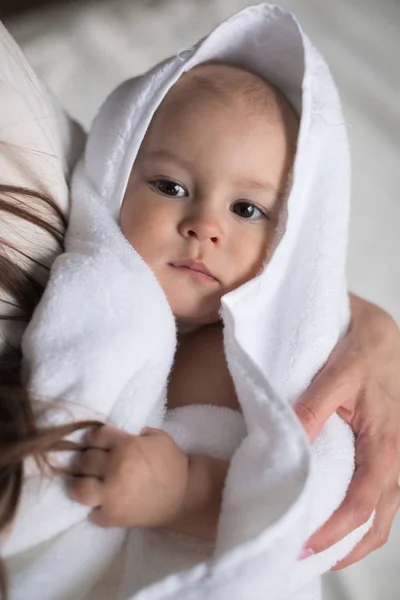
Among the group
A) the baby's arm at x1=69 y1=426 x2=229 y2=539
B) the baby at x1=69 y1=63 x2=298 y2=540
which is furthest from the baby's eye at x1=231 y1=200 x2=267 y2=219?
the baby's arm at x1=69 y1=426 x2=229 y2=539

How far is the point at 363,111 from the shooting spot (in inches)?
48.3

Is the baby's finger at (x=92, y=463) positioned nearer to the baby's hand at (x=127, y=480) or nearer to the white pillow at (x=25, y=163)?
the baby's hand at (x=127, y=480)

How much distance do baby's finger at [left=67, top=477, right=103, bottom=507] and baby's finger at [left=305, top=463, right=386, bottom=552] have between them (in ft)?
0.72

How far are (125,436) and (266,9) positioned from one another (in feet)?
1.78

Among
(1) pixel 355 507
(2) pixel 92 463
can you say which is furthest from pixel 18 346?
(1) pixel 355 507

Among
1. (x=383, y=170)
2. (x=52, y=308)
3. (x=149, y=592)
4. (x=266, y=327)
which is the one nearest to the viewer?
(x=149, y=592)

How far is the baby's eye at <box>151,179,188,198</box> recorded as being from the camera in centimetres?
77

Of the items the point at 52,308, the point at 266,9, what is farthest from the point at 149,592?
the point at 266,9

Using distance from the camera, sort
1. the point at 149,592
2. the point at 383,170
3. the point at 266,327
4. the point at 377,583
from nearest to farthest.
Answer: the point at 149,592, the point at 266,327, the point at 377,583, the point at 383,170

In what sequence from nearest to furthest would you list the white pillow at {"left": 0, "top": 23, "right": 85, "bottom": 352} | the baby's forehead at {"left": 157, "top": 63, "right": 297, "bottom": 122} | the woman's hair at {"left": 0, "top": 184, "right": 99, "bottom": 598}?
the woman's hair at {"left": 0, "top": 184, "right": 99, "bottom": 598} < the white pillow at {"left": 0, "top": 23, "right": 85, "bottom": 352} < the baby's forehead at {"left": 157, "top": 63, "right": 297, "bottom": 122}

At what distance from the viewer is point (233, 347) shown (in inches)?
27.4

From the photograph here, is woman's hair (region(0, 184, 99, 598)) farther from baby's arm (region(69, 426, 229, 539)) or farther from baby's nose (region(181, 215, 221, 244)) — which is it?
baby's nose (region(181, 215, 221, 244))

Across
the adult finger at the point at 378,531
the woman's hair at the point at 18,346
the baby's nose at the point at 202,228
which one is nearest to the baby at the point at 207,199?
the baby's nose at the point at 202,228

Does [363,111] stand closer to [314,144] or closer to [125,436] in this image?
[314,144]
